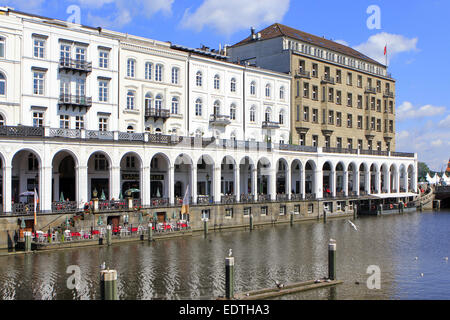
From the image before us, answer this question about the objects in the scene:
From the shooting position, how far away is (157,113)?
58.4 m

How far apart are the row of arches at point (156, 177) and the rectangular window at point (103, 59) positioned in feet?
30.7

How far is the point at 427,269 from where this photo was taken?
34844 millimetres

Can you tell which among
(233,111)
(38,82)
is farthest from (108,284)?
(233,111)

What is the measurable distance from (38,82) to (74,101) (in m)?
3.89

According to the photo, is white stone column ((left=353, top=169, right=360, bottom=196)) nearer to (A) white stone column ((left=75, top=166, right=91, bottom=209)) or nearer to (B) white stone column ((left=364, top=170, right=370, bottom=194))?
(B) white stone column ((left=364, top=170, right=370, bottom=194))

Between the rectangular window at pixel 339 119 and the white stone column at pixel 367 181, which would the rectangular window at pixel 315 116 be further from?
the white stone column at pixel 367 181

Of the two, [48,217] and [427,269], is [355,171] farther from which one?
[48,217]

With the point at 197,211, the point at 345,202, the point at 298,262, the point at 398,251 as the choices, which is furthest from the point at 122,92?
the point at 345,202

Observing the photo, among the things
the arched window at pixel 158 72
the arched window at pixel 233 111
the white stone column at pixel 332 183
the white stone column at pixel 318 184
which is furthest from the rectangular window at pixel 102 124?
the white stone column at pixel 332 183

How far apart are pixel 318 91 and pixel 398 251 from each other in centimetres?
4243

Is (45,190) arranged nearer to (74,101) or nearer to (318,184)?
(74,101)

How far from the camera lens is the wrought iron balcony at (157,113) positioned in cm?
5800

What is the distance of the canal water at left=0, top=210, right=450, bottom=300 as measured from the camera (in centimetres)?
2825
